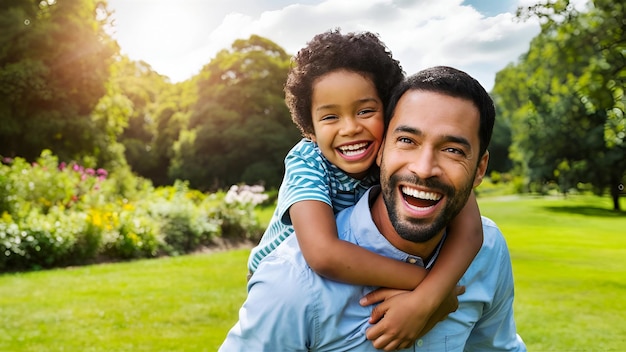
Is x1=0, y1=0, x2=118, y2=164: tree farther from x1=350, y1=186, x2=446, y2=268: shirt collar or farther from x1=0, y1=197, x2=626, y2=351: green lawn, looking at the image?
x1=350, y1=186, x2=446, y2=268: shirt collar

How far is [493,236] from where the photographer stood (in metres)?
2.30

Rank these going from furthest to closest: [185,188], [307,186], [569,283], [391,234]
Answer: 1. [185,188]
2. [569,283]
3. [307,186]
4. [391,234]

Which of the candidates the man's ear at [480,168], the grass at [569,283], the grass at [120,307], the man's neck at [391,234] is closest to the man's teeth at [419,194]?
the man's neck at [391,234]

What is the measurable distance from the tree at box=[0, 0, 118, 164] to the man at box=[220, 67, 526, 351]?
21.5 meters

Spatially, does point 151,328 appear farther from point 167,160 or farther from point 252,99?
point 167,160

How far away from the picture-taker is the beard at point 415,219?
6.19 ft

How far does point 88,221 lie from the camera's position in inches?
426

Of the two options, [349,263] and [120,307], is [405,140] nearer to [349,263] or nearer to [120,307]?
[349,263]

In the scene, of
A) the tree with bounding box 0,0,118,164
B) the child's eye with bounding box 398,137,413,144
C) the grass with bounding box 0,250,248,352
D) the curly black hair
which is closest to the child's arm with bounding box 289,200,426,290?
the child's eye with bounding box 398,137,413,144

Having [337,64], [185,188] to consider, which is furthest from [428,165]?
[185,188]

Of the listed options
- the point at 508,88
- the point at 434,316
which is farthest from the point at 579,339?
the point at 508,88

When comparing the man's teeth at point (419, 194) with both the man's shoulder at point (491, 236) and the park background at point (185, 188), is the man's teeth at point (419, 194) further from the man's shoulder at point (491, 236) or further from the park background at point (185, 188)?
the park background at point (185, 188)

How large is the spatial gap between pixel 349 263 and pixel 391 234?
0.62 feet

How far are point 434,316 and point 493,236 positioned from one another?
48cm
